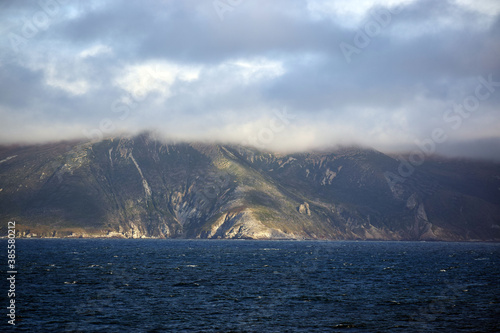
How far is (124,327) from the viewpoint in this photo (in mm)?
74938

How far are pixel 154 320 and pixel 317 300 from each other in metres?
37.6

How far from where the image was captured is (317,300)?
10169cm

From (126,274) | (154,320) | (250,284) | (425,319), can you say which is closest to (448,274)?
(250,284)

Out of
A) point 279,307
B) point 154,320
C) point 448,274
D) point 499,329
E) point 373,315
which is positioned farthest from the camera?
point 448,274

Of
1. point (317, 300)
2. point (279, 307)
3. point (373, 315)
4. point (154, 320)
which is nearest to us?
point (154, 320)

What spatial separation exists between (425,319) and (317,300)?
82.4ft

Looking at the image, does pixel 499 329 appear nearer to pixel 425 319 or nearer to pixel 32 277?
pixel 425 319

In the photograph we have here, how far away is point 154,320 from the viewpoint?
8025 cm

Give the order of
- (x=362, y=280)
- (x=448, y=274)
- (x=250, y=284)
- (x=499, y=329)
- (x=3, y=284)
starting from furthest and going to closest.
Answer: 1. (x=448, y=274)
2. (x=362, y=280)
3. (x=250, y=284)
4. (x=3, y=284)
5. (x=499, y=329)

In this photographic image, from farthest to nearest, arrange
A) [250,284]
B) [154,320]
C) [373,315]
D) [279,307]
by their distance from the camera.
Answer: [250,284]
[279,307]
[373,315]
[154,320]

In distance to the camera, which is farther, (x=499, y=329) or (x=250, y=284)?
(x=250, y=284)

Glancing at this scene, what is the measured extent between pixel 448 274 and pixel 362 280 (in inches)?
1627

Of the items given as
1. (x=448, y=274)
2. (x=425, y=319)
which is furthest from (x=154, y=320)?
(x=448, y=274)

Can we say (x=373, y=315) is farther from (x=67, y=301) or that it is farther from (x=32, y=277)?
(x=32, y=277)
